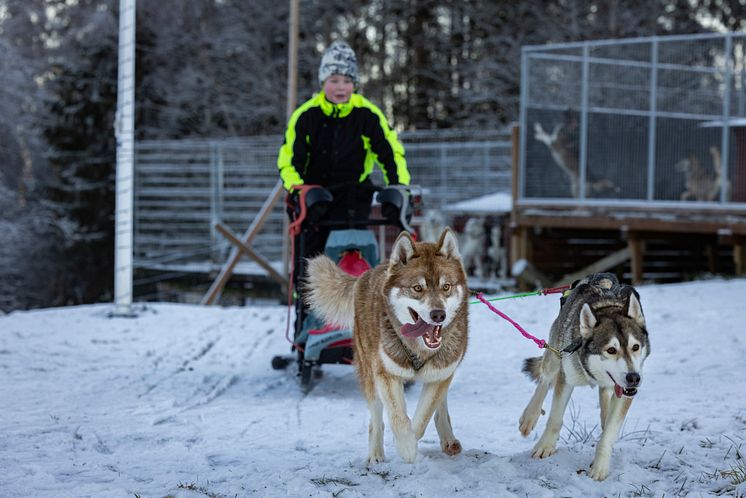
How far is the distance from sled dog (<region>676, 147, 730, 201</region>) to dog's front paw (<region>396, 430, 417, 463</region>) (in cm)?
882

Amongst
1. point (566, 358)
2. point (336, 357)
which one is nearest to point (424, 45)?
point (336, 357)

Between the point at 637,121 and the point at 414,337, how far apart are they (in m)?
8.99

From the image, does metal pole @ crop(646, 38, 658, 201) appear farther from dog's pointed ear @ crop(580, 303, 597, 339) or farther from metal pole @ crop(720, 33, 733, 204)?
dog's pointed ear @ crop(580, 303, 597, 339)

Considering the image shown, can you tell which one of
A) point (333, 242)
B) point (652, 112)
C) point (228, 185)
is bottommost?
point (333, 242)

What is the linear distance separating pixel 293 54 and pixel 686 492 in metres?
12.0

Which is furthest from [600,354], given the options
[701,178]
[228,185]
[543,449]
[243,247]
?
[228,185]

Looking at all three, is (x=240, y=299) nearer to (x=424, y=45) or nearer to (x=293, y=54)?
(x=293, y=54)

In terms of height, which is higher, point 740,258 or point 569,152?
point 569,152

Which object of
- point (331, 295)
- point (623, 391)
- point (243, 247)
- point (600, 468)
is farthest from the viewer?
point (243, 247)

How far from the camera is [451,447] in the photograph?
12.0 ft

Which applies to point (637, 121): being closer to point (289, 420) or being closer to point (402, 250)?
point (289, 420)

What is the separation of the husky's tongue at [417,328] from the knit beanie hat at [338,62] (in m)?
2.63

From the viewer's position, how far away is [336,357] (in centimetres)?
524

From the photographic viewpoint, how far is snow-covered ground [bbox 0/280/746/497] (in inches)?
127
